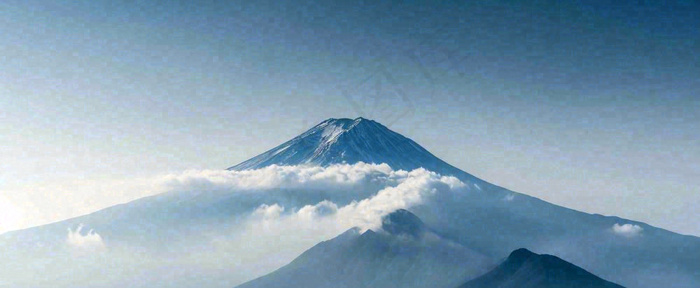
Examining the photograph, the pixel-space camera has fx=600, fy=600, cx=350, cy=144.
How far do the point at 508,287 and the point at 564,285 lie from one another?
700 inches

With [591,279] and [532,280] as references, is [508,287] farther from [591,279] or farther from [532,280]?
[591,279]

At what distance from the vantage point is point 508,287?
656ft

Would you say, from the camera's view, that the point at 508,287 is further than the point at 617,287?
Yes

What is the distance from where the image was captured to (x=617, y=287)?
187 m

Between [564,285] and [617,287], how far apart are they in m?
15.6

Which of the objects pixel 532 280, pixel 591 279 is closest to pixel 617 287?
pixel 591 279

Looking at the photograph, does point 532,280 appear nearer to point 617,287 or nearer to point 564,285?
point 564,285

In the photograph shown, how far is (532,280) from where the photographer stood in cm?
19638

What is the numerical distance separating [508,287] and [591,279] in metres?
26.1

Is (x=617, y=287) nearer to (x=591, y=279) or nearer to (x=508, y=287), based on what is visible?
(x=591, y=279)

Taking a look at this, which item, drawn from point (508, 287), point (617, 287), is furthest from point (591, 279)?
point (508, 287)

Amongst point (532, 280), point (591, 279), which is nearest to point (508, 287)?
point (532, 280)

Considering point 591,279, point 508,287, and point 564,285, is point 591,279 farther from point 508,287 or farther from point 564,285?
point 508,287
